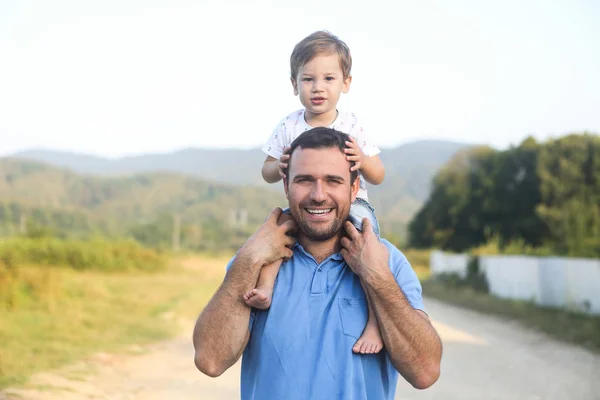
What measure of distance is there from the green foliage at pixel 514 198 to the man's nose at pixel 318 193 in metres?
25.7

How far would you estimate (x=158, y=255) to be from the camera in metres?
41.1

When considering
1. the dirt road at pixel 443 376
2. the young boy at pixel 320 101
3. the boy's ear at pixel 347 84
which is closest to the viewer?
the young boy at pixel 320 101

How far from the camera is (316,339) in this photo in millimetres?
3652

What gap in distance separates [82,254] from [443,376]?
26743mm

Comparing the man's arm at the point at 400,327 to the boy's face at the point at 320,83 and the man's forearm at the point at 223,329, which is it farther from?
the boy's face at the point at 320,83

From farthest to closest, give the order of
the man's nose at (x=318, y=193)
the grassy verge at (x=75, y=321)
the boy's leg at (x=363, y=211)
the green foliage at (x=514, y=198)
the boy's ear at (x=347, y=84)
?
the green foliage at (x=514, y=198)
the grassy verge at (x=75, y=321)
the boy's ear at (x=347, y=84)
the boy's leg at (x=363, y=211)
the man's nose at (x=318, y=193)

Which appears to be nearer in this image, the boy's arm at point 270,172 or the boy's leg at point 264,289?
the boy's leg at point 264,289

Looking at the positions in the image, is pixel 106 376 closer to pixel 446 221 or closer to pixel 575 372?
pixel 575 372

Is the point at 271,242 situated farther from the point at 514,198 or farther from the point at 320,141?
the point at 514,198

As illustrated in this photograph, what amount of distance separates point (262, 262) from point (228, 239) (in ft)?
317

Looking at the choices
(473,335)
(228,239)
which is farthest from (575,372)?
(228,239)

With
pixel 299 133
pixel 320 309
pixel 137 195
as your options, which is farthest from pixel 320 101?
pixel 137 195

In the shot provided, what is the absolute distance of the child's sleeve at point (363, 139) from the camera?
482cm

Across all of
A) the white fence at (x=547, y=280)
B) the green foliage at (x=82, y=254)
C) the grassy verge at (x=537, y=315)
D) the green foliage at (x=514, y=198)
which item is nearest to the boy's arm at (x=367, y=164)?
the grassy verge at (x=537, y=315)
